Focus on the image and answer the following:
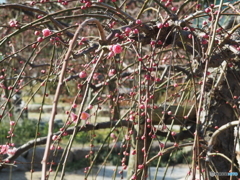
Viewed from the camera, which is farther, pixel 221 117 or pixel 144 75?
pixel 221 117

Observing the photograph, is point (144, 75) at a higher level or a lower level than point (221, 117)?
higher

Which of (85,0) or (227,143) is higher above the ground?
(85,0)

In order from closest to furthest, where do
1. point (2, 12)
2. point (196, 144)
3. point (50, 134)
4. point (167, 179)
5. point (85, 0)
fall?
point (50, 134) < point (196, 144) < point (85, 0) < point (2, 12) < point (167, 179)

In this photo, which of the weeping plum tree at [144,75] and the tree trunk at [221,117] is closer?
the weeping plum tree at [144,75]

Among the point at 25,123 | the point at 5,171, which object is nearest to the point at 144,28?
the point at 5,171

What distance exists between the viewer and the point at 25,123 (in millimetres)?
8539

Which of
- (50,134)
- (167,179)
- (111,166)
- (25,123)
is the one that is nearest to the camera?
(50,134)

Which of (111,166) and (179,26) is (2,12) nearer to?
(111,166)

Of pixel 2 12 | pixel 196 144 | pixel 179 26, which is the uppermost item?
pixel 2 12

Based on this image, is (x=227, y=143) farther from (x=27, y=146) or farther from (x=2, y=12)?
(x=2, y=12)

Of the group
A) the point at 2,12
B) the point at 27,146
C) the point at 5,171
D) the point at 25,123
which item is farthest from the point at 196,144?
the point at 25,123

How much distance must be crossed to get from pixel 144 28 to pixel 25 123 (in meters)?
7.26

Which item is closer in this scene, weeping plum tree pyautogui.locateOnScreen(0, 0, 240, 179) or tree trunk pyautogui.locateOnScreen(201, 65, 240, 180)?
weeping plum tree pyautogui.locateOnScreen(0, 0, 240, 179)

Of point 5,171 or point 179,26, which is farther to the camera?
point 5,171
